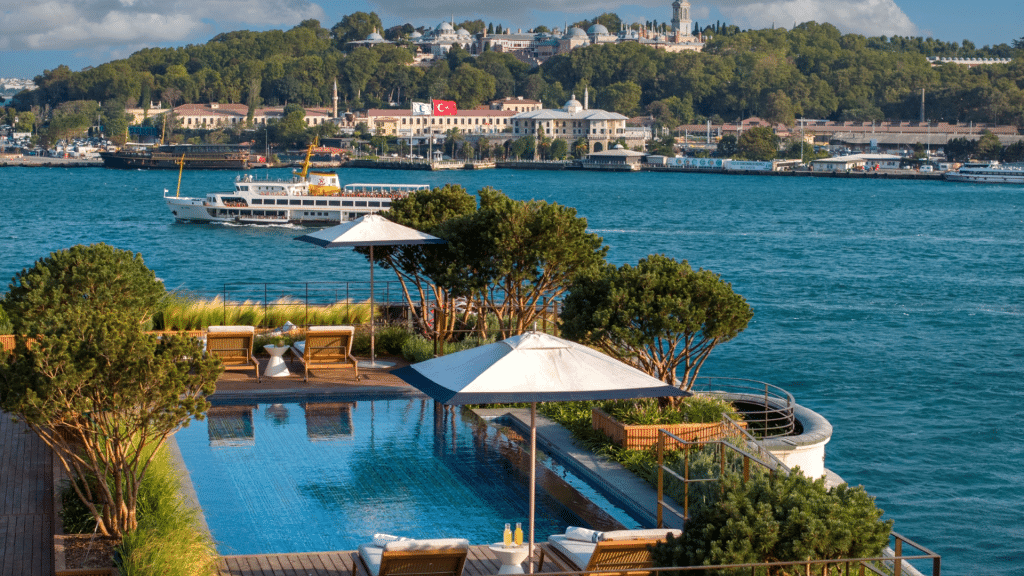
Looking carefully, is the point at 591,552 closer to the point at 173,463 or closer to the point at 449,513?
the point at 449,513

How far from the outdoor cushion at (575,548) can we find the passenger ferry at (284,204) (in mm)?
56635

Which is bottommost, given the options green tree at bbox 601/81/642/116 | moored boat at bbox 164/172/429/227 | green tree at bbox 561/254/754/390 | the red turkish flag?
moored boat at bbox 164/172/429/227

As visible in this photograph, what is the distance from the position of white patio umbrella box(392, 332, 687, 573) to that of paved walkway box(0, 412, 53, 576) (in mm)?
2763

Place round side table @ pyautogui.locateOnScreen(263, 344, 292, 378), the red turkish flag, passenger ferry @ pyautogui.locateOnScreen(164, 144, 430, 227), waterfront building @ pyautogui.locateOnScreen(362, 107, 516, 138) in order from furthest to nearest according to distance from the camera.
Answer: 1. waterfront building @ pyautogui.locateOnScreen(362, 107, 516, 138)
2. the red turkish flag
3. passenger ferry @ pyautogui.locateOnScreen(164, 144, 430, 227)
4. round side table @ pyautogui.locateOnScreen(263, 344, 292, 378)

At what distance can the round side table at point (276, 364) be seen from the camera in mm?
13680

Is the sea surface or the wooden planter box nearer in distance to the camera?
the wooden planter box

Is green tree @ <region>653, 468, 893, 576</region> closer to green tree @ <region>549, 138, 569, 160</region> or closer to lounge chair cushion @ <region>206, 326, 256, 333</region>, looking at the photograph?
lounge chair cushion @ <region>206, 326, 256, 333</region>

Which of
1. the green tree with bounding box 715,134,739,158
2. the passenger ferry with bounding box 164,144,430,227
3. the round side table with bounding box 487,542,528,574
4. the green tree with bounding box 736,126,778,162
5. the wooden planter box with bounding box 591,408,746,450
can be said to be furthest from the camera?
the green tree with bounding box 715,134,739,158

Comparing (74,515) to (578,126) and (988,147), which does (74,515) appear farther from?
(578,126)

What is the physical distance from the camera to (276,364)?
13.7m

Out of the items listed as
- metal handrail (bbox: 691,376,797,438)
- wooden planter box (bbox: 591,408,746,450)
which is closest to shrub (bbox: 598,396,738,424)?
wooden planter box (bbox: 591,408,746,450)

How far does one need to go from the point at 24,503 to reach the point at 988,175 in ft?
448

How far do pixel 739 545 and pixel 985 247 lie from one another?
198 ft

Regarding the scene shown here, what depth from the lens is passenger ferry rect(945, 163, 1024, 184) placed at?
425 ft
